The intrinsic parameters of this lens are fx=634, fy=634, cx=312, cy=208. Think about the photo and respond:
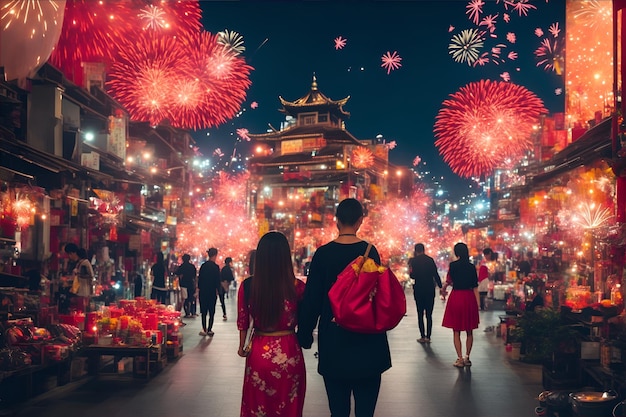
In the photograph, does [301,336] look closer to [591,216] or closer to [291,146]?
[591,216]

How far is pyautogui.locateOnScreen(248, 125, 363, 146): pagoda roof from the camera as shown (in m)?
62.8

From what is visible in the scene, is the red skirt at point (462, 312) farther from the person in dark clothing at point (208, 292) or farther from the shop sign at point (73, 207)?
the shop sign at point (73, 207)

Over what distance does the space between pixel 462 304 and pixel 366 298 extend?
18.4 ft

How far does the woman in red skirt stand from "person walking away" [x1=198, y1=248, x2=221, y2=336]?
17.3 feet

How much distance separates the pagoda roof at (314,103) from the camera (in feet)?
206

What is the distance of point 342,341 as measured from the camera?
4.23 meters

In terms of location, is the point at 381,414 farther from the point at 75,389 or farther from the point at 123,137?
the point at 123,137

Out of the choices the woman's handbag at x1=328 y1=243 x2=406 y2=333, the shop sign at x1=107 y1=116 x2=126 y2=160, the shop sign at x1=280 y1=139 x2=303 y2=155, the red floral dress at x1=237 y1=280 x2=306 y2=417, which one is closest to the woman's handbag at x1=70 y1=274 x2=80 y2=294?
the red floral dress at x1=237 y1=280 x2=306 y2=417

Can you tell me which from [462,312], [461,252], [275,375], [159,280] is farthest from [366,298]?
[159,280]

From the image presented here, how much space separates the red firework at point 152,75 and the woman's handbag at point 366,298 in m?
12.4

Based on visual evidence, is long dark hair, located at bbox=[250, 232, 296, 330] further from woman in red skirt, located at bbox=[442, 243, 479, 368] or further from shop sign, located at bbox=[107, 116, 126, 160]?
shop sign, located at bbox=[107, 116, 126, 160]

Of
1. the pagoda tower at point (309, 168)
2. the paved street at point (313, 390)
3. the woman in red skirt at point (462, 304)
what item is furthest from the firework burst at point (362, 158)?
the woman in red skirt at point (462, 304)

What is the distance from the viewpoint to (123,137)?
23.1 m

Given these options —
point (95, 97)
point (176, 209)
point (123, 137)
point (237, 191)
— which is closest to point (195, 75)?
point (95, 97)
